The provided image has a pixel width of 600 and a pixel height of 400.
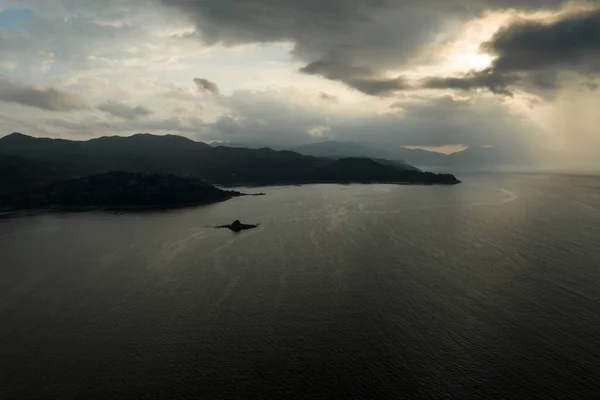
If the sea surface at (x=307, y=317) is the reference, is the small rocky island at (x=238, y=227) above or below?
above

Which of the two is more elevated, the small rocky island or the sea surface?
the small rocky island

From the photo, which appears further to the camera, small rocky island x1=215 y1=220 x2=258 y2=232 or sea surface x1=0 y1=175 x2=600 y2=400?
small rocky island x1=215 y1=220 x2=258 y2=232

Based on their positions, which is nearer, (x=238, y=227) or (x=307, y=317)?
(x=307, y=317)

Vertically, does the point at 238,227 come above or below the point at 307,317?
above

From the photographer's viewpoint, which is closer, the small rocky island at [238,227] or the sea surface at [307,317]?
the sea surface at [307,317]

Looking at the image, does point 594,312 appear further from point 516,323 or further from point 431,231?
point 431,231

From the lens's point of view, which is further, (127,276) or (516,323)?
(127,276)

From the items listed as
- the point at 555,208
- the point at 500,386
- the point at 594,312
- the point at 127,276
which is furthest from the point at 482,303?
the point at 555,208

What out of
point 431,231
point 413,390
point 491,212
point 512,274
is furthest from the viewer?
point 491,212
